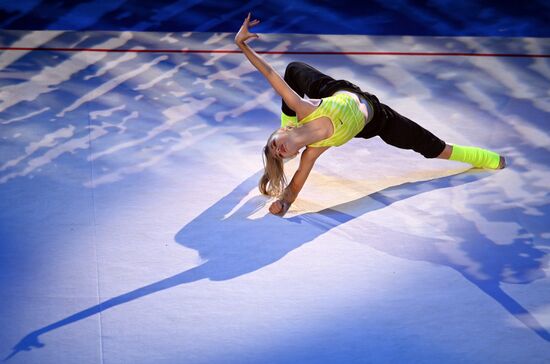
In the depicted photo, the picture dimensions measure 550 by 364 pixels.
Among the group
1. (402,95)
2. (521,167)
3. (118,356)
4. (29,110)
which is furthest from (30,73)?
→ (521,167)

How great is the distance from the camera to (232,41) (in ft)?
16.8

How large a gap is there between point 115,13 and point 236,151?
1.85m

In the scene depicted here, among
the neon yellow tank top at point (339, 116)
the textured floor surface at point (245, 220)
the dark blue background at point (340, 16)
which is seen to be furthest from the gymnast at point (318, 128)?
the dark blue background at point (340, 16)

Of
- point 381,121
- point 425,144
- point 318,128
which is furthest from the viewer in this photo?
point 425,144

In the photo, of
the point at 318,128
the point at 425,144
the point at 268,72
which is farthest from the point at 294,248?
the point at 425,144

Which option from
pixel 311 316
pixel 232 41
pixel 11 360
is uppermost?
pixel 232 41

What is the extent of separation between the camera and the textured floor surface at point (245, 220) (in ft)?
8.73

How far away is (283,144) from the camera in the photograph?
3158 mm

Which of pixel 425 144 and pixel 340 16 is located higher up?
pixel 340 16

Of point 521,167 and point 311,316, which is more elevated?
point 521,167

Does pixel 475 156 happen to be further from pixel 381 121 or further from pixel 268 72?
pixel 268 72

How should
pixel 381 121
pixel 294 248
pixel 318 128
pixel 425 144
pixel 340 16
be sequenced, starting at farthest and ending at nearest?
1. pixel 340 16
2. pixel 425 144
3. pixel 381 121
4. pixel 318 128
5. pixel 294 248

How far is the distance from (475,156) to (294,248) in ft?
3.82

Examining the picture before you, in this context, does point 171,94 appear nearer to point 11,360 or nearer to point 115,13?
point 115,13
